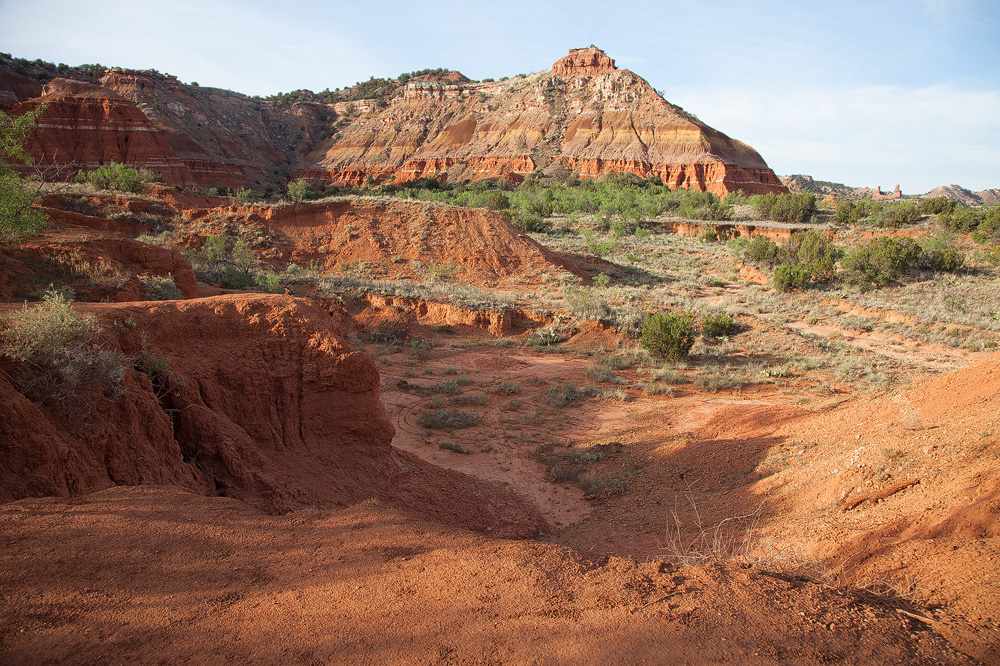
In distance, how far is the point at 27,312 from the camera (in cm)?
425

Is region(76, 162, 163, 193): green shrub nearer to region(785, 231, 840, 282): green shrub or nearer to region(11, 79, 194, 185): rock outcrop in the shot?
region(11, 79, 194, 185): rock outcrop

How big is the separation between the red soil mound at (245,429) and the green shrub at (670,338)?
9083 millimetres

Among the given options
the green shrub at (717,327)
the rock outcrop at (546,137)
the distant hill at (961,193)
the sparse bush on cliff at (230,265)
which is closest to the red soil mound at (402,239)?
the sparse bush on cliff at (230,265)

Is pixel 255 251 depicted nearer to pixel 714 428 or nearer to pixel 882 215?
pixel 714 428

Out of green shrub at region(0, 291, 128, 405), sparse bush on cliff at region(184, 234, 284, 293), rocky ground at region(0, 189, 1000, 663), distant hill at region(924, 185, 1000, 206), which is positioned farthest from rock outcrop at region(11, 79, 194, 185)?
distant hill at region(924, 185, 1000, 206)

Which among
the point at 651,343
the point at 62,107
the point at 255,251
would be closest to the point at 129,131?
the point at 62,107

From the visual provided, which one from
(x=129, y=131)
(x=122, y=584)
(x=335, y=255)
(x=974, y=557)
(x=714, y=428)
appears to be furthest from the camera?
(x=129, y=131)

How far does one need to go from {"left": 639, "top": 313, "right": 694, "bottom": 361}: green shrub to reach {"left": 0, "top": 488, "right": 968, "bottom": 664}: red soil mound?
1198 centimetres

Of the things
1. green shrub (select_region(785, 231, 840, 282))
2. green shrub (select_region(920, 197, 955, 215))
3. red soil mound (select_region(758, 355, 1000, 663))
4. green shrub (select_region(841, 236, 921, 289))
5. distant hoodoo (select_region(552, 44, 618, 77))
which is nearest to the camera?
red soil mound (select_region(758, 355, 1000, 663))

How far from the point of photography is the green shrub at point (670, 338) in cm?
1487

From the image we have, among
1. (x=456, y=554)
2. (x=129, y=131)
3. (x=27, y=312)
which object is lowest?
(x=456, y=554)

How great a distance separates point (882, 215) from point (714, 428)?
38.5 meters

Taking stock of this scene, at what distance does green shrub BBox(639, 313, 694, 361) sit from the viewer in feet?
48.8

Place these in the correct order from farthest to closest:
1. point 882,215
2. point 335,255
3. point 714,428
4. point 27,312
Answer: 1. point 882,215
2. point 335,255
3. point 714,428
4. point 27,312
